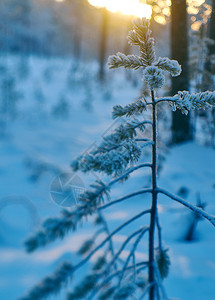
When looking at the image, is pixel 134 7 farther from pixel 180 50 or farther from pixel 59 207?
pixel 59 207

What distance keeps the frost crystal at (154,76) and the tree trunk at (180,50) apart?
1.23 metres

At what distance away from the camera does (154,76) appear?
1026mm

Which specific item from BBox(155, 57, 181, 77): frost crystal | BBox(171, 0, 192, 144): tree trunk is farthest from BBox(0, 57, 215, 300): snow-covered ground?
A: BBox(155, 57, 181, 77): frost crystal

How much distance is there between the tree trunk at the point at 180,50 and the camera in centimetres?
214

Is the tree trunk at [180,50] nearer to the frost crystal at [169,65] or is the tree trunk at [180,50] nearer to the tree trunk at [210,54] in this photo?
the tree trunk at [210,54]

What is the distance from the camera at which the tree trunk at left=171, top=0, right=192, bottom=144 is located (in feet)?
7.03

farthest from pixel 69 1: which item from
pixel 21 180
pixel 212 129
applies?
pixel 212 129

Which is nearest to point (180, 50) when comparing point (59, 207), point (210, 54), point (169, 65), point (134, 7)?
point (210, 54)

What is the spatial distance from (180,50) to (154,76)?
5.20 feet

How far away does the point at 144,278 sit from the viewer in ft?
5.33

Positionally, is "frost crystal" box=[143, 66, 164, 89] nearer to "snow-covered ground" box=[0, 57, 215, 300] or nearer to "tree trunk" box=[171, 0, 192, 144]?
"snow-covered ground" box=[0, 57, 215, 300]

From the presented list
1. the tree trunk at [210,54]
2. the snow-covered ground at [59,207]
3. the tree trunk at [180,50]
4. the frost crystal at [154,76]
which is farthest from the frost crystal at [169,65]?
the tree trunk at [180,50]

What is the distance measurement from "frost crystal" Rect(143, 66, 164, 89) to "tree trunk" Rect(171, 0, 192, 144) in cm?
123

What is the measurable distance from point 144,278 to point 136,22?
1309 millimetres
